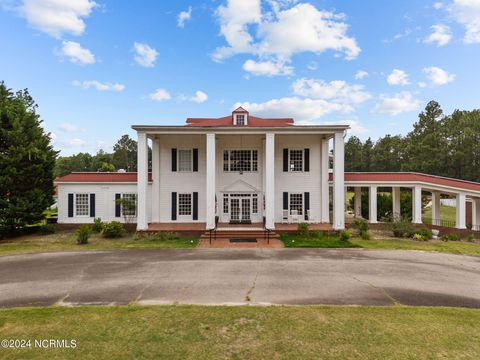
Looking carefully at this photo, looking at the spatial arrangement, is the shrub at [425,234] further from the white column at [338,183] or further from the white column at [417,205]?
the white column at [338,183]

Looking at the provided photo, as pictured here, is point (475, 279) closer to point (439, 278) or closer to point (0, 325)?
point (439, 278)

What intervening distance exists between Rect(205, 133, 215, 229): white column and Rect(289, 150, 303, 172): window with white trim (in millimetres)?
6196

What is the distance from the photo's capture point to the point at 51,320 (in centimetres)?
673

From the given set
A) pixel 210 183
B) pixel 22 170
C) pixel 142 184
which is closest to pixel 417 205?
pixel 210 183

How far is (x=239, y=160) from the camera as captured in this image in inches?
837

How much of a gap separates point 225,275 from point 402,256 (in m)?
8.80

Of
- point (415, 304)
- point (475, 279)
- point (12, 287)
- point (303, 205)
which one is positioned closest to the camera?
point (415, 304)

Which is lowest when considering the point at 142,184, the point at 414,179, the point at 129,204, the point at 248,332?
the point at 248,332

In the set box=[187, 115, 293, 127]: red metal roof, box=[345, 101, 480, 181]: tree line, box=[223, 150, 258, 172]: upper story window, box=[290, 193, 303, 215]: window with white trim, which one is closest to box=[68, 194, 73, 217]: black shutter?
box=[187, 115, 293, 127]: red metal roof

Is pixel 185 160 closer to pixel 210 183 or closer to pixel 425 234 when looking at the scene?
pixel 210 183

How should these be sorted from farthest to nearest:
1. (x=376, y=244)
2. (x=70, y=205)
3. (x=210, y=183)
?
(x=70, y=205) → (x=210, y=183) → (x=376, y=244)

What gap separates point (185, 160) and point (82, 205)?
27.5ft

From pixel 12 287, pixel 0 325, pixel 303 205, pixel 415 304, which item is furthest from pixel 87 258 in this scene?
pixel 303 205

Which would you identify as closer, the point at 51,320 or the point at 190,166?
the point at 51,320
